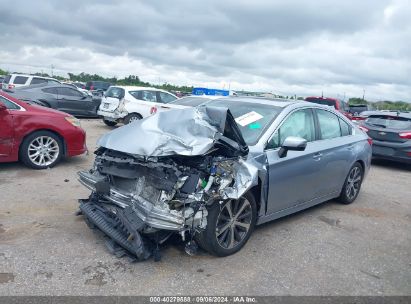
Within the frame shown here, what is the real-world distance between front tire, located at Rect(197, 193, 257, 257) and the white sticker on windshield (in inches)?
39.8

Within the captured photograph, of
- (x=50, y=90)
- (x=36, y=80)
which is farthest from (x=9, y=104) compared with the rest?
(x=36, y=80)

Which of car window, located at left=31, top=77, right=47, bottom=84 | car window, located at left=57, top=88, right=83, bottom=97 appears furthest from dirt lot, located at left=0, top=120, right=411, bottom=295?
car window, located at left=31, top=77, right=47, bottom=84

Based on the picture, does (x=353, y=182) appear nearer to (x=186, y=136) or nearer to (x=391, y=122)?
(x=186, y=136)

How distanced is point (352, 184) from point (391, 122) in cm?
493

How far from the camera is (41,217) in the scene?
484cm

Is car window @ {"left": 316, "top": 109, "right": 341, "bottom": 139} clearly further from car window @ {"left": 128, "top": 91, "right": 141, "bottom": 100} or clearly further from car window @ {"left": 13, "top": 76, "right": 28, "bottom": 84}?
car window @ {"left": 13, "top": 76, "right": 28, "bottom": 84}

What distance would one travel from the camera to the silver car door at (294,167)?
4.48m

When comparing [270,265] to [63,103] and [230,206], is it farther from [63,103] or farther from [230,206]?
[63,103]

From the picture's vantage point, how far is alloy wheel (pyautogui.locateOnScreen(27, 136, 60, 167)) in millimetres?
7012

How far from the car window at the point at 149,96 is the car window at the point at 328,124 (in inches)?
356

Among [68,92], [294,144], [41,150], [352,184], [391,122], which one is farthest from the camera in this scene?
[68,92]

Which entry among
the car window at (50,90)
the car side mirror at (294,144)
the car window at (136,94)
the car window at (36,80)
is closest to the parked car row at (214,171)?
the car side mirror at (294,144)

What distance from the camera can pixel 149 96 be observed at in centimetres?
1417

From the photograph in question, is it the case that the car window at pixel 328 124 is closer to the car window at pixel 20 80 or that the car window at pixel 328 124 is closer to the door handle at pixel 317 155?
the door handle at pixel 317 155
